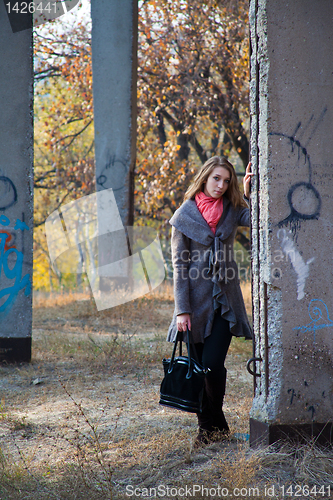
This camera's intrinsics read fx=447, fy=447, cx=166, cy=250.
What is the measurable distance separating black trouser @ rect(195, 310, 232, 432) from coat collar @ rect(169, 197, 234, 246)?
0.51 metres

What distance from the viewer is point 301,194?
2818 mm

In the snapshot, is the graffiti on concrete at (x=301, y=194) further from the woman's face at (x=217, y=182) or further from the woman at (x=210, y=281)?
the woman's face at (x=217, y=182)

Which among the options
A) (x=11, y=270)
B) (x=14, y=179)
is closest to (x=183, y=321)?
(x=11, y=270)

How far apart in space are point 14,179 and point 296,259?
3657 millimetres

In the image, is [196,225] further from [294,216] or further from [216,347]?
[216,347]

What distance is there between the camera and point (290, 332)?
2777 millimetres

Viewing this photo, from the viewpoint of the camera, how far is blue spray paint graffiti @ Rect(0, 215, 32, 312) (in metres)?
5.23

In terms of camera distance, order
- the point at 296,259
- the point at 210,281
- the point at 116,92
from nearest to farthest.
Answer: the point at 296,259 → the point at 210,281 → the point at 116,92

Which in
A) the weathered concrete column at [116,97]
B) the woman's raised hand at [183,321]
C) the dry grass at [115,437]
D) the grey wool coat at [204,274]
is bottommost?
the dry grass at [115,437]

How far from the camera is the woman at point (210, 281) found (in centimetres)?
296

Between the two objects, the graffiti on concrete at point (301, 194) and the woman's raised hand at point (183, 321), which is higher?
the graffiti on concrete at point (301, 194)

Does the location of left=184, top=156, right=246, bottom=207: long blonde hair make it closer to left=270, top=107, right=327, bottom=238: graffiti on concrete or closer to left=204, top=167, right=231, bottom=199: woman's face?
left=204, top=167, right=231, bottom=199: woman's face

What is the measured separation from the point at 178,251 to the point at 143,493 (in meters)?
1.49

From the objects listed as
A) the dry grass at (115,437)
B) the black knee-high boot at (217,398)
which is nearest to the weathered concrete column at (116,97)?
the dry grass at (115,437)
